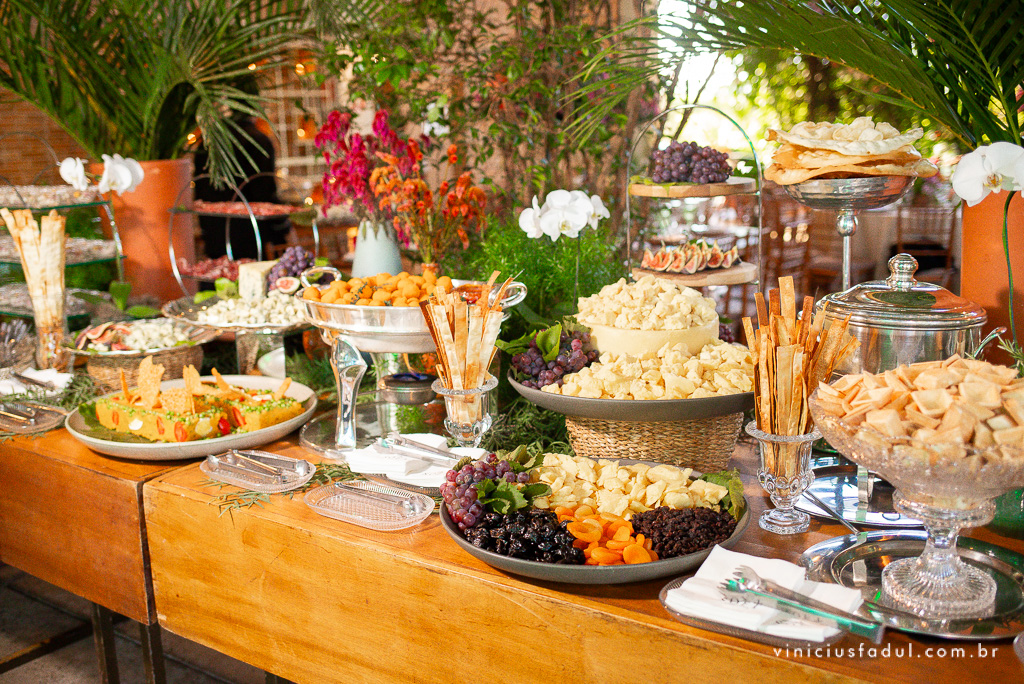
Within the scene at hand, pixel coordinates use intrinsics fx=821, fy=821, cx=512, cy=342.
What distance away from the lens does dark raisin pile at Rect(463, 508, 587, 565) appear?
1061mm

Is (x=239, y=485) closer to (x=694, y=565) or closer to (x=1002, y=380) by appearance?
(x=694, y=565)

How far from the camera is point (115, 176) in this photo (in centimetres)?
235

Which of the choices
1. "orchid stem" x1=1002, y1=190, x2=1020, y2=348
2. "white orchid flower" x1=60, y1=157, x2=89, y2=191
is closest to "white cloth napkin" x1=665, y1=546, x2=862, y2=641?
"orchid stem" x1=1002, y1=190, x2=1020, y2=348

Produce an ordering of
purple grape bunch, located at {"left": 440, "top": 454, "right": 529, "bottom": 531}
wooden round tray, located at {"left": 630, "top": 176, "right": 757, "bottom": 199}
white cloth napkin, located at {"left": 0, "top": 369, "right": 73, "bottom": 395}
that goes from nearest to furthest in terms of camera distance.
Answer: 1. purple grape bunch, located at {"left": 440, "top": 454, "right": 529, "bottom": 531}
2. white cloth napkin, located at {"left": 0, "top": 369, "right": 73, "bottom": 395}
3. wooden round tray, located at {"left": 630, "top": 176, "right": 757, "bottom": 199}

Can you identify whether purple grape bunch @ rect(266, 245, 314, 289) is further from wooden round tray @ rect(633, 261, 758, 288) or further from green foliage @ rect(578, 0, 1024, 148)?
green foliage @ rect(578, 0, 1024, 148)

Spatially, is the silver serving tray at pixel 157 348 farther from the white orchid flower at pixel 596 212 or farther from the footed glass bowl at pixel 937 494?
the footed glass bowl at pixel 937 494

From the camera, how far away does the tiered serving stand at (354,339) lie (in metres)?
1.51

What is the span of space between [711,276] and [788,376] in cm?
141

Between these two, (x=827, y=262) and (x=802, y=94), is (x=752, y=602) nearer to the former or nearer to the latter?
(x=827, y=262)

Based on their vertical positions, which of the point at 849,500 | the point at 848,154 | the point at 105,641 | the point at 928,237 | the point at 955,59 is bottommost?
the point at 105,641

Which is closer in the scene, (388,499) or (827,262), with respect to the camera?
(388,499)

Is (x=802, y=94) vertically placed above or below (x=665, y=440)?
above

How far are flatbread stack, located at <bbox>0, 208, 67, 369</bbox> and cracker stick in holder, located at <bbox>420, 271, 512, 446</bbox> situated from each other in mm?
1206

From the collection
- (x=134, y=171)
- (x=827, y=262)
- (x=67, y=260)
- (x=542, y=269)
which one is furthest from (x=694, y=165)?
(x=827, y=262)
